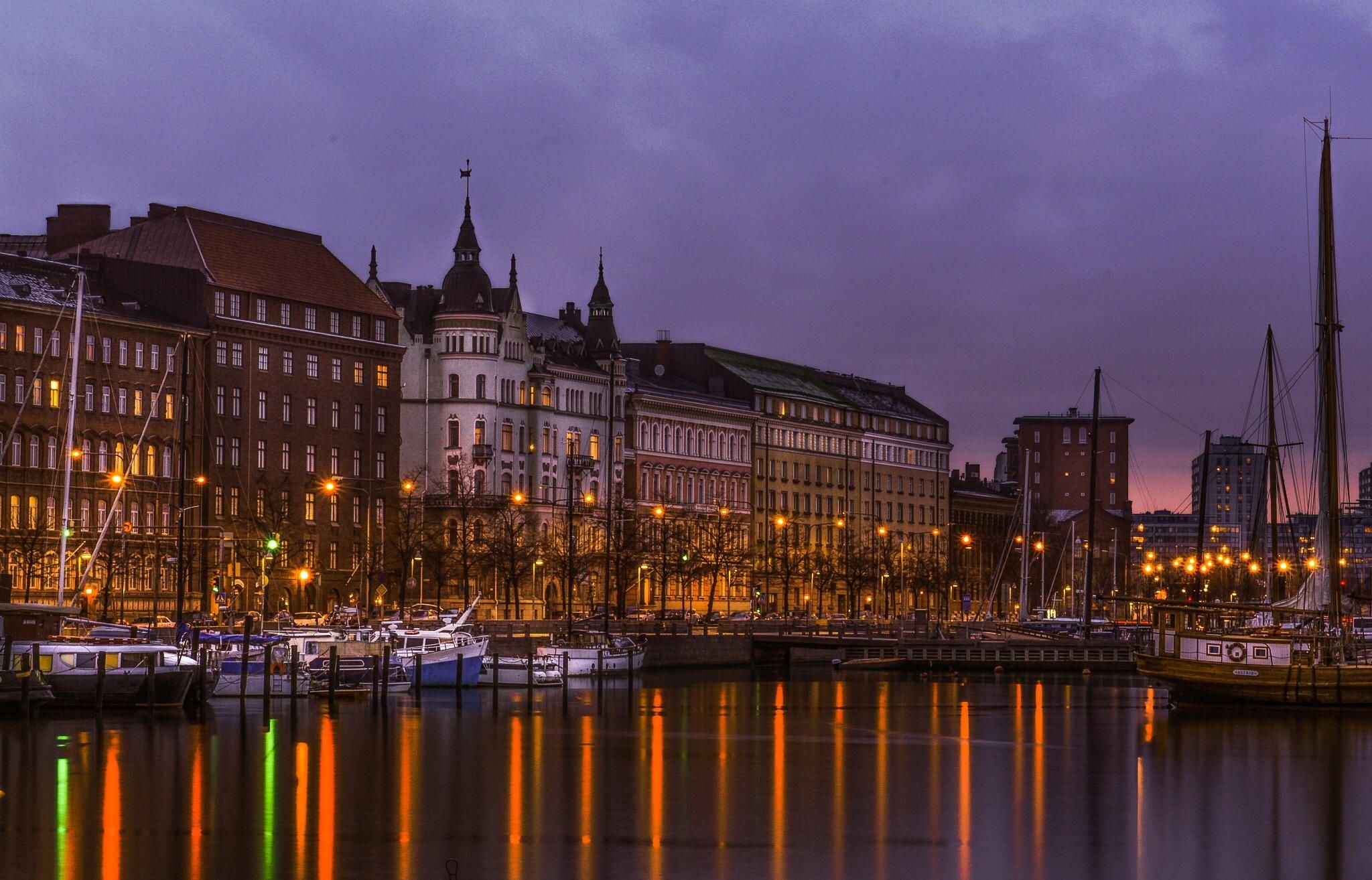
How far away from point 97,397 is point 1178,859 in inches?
4065

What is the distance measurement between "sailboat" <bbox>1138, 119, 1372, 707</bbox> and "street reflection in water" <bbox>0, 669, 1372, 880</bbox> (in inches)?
76.4

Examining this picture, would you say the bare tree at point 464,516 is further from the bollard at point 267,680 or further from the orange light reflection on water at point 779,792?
the bollard at point 267,680

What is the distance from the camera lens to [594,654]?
12550cm

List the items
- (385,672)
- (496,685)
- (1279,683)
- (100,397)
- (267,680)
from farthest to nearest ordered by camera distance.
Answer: (100,397)
(496,685)
(385,672)
(267,680)
(1279,683)

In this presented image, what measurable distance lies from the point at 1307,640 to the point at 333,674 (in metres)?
36.7

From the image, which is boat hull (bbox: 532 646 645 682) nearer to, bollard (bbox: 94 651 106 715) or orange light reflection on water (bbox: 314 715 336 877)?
orange light reflection on water (bbox: 314 715 336 877)

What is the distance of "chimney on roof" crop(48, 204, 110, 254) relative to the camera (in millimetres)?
164625

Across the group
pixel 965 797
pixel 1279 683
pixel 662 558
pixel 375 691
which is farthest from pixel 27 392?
→ pixel 965 797

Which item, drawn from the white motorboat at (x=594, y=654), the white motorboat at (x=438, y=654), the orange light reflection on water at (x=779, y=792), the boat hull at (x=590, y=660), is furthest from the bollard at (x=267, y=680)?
the boat hull at (x=590, y=660)

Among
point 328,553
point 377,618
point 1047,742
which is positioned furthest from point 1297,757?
point 328,553

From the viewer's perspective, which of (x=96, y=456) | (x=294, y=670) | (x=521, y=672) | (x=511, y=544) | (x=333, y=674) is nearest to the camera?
(x=294, y=670)

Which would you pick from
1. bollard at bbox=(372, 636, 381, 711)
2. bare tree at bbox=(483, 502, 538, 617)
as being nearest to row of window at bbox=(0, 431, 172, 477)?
bare tree at bbox=(483, 502, 538, 617)

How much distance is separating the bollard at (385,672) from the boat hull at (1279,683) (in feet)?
99.3

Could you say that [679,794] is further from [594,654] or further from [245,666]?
[594,654]
